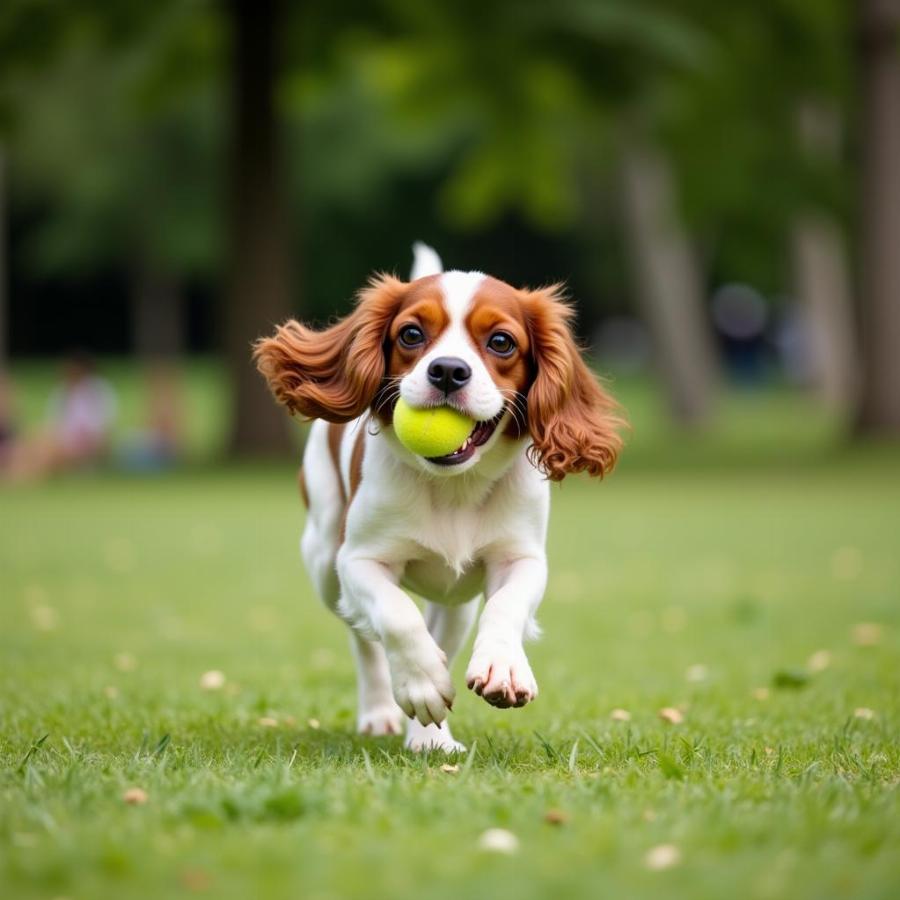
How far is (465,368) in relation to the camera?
493 centimetres

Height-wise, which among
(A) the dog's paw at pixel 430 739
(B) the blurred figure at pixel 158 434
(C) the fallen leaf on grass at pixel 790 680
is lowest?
(B) the blurred figure at pixel 158 434

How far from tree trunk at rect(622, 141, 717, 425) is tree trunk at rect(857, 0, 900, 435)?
8.13 m

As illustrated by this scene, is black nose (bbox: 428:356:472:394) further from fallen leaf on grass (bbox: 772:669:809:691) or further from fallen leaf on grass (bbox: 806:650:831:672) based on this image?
fallen leaf on grass (bbox: 806:650:831:672)

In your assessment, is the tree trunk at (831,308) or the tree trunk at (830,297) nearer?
the tree trunk at (830,297)

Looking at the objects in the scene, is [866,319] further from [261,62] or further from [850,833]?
[850,833]

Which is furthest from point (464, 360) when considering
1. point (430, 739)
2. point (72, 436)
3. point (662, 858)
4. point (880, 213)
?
point (72, 436)

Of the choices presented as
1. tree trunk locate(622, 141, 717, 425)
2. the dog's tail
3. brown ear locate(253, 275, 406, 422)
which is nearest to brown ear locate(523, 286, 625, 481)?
brown ear locate(253, 275, 406, 422)

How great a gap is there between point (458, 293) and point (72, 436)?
20.6m

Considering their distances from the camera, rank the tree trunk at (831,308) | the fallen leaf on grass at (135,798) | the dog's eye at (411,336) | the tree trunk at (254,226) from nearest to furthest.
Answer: the fallen leaf on grass at (135,798) < the dog's eye at (411,336) < the tree trunk at (254,226) < the tree trunk at (831,308)

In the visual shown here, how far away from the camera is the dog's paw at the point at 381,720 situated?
5.90 m

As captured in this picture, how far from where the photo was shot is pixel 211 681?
707cm

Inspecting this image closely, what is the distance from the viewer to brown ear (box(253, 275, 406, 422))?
5.35 metres

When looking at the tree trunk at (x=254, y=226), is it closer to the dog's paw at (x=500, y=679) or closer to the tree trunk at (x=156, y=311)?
the dog's paw at (x=500, y=679)

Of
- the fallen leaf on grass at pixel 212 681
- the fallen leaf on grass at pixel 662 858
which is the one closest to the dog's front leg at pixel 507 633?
the fallen leaf on grass at pixel 662 858
